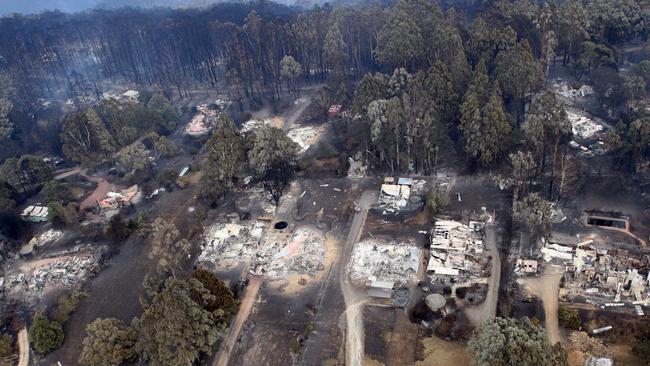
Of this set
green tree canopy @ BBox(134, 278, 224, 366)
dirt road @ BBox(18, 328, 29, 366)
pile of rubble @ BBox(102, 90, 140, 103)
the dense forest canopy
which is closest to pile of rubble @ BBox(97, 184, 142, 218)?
the dense forest canopy

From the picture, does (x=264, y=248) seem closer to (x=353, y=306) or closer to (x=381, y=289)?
(x=353, y=306)

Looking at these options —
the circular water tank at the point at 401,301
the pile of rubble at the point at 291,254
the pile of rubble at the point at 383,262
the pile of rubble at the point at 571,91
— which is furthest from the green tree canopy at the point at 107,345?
the pile of rubble at the point at 571,91

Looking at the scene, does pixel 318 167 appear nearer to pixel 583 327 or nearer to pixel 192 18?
pixel 583 327

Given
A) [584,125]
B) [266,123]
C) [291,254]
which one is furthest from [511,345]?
[266,123]

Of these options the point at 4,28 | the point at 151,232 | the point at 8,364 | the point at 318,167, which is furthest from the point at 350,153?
the point at 4,28

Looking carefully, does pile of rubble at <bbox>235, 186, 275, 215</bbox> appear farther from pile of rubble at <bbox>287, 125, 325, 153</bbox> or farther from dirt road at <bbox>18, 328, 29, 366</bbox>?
dirt road at <bbox>18, 328, 29, 366</bbox>

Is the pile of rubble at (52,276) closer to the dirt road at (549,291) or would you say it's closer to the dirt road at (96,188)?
the dirt road at (96,188)

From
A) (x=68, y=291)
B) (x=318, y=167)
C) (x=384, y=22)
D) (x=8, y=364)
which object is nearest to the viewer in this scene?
(x=8, y=364)
